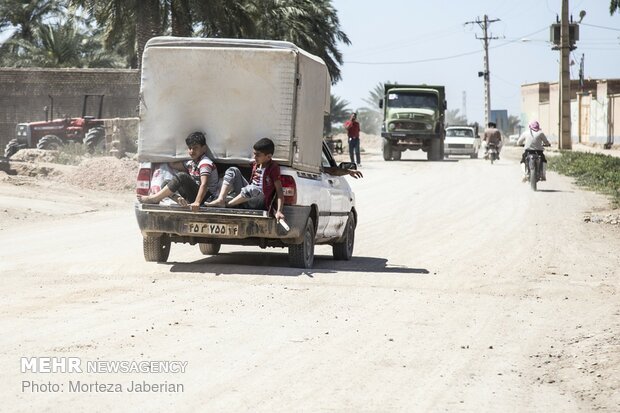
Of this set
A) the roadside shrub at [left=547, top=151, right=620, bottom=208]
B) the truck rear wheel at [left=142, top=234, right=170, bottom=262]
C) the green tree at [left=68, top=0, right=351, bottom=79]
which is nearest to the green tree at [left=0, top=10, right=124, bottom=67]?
the green tree at [left=68, top=0, right=351, bottom=79]

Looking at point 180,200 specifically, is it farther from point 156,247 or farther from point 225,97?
point 225,97

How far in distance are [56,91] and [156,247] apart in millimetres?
36639

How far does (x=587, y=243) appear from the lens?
1827cm

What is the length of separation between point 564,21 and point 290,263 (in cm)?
4677

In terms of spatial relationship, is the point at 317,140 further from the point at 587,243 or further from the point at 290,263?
the point at 587,243

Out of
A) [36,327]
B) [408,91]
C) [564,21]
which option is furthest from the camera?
[564,21]

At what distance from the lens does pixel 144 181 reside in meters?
14.0

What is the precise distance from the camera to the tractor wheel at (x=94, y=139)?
41.2 meters

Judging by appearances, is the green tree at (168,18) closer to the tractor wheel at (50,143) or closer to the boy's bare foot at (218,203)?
the tractor wheel at (50,143)

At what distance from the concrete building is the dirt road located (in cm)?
4669

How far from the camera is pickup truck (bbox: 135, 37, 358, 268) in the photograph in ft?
44.4

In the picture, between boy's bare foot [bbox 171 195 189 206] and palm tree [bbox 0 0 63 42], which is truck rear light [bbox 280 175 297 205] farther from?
palm tree [bbox 0 0 63 42]

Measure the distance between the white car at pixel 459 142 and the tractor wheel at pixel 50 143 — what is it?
2243cm

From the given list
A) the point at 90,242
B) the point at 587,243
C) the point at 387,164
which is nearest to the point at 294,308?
the point at 90,242
